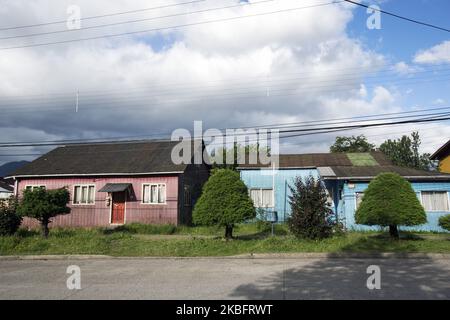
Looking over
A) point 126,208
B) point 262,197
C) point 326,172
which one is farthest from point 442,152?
point 126,208

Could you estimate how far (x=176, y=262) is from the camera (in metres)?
11.2

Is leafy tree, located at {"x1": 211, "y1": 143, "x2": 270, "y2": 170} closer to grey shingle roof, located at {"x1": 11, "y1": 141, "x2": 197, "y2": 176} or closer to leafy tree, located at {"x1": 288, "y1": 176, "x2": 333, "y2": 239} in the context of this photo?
grey shingle roof, located at {"x1": 11, "y1": 141, "x2": 197, "y2": 176}

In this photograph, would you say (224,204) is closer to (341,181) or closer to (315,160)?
(341,181)

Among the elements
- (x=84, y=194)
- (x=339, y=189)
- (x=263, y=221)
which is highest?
(x=339, y=189)

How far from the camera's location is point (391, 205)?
518 inches

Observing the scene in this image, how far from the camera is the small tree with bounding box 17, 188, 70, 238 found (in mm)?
15195

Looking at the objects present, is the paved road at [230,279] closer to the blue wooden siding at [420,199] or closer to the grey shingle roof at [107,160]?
the blue wooden siding at [420,199]

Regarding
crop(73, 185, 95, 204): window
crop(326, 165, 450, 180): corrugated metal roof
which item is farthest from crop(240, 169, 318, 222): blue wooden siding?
crop(73, 185, 95, 204): window

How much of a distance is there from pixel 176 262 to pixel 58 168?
16631mm

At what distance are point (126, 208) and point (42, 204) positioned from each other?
731 cm

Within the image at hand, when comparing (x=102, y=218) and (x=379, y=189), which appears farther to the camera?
(x=102, y=218)

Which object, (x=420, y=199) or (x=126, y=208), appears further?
(x=126, y=208)
